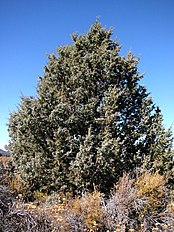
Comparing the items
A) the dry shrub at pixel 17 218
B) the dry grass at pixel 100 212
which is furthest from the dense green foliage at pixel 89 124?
the dry shrub at pixel 17 218

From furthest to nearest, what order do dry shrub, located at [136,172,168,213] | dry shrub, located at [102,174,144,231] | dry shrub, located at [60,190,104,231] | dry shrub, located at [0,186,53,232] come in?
dry shrub, located at [136,172,168,213]
dry shrub, located at [102,174,144,231]
dry shrub, located at [60,190,104,231]
dry shrub, located at [0,186,53,232]

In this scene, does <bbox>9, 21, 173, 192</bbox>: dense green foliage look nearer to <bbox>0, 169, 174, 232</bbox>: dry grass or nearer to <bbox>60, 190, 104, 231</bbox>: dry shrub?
<bbox>0, 169, 174, 232</bbox>: dry grass

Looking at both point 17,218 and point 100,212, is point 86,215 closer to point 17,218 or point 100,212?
point 100,212

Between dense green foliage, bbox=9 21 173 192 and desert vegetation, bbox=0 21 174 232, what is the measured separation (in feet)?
0.11

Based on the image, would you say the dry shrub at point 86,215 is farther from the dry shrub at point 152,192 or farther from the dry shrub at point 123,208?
the dry shrub at point 152,192

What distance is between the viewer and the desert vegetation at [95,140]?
7.88m

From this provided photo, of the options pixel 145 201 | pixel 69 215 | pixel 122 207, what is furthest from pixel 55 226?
pixel 145 201

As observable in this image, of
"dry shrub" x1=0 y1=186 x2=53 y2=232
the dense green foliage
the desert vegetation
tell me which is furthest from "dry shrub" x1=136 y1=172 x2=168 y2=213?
"dry shrub" x1=0 y1=186 x2=53 y2=232

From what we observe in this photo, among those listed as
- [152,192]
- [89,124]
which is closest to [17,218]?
[152,192]

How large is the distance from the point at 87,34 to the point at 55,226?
735 cm

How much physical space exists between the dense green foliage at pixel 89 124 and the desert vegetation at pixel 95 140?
0.11ft

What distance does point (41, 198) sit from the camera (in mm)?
8883

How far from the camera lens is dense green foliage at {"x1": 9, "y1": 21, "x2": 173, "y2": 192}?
886cm

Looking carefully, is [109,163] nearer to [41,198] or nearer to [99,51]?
[41,198]
